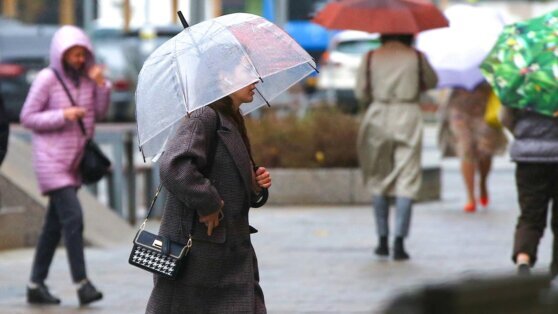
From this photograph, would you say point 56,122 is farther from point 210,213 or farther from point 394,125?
point 210,213

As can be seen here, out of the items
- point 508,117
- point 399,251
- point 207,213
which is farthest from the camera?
point 399,251

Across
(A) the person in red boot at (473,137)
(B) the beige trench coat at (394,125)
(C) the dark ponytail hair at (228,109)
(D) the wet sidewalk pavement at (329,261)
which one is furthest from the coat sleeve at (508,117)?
(A) the person in red boot at (473,137)

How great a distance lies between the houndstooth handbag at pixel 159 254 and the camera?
200 inches

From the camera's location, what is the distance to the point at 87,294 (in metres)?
8.04

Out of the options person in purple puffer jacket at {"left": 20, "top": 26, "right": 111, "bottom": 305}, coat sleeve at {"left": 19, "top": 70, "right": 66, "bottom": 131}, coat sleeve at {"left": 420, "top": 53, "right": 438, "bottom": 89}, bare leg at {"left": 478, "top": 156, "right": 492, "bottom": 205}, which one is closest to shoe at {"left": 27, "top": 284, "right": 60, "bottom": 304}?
person in purple puffer jacket at {"left": 20, "top": 26, "right": 111, "bottom": 305}

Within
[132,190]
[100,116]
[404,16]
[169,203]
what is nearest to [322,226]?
[132,190]

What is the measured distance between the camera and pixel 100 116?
27.7 ft

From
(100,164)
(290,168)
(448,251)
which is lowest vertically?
(290,168)

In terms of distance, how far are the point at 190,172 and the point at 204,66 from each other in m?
0.40

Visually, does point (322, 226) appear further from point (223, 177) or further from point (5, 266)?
point (223, 177)

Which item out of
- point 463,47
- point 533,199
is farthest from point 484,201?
point 533,199

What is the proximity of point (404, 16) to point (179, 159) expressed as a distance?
533 cm

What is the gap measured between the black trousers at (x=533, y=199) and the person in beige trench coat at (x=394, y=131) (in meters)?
2.23

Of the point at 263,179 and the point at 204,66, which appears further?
the point at 263,179
